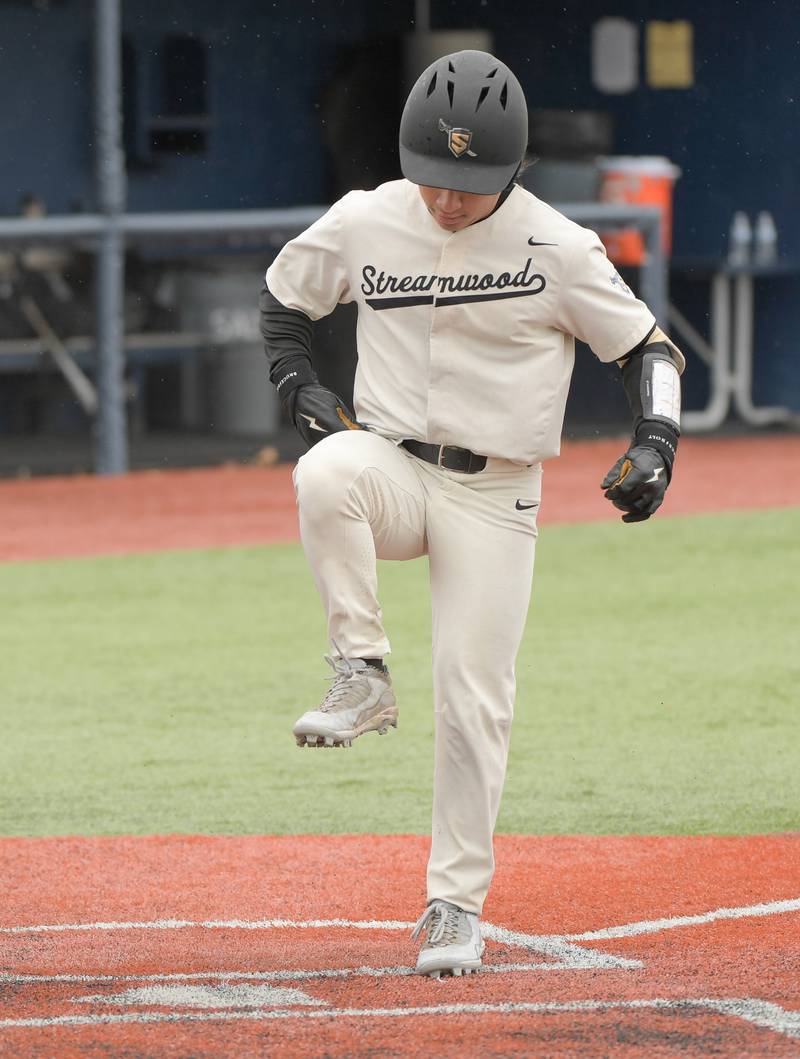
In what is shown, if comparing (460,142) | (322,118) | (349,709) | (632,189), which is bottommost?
(632,189)

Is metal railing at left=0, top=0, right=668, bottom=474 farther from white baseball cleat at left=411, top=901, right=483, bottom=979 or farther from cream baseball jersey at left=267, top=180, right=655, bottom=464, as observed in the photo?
white baseball cleat at left=411, top=901, right=483, bottom=979

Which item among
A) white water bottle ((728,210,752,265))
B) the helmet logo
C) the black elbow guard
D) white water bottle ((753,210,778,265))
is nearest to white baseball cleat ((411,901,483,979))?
the black elbow guard

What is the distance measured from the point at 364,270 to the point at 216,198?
15.6 metres

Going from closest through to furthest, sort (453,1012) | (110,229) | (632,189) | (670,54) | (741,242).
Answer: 1. (453,1012)
2. (110,229)
3. (632,189)
4. (741,242)
5. (670,54)

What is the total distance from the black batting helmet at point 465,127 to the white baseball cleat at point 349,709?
1.09 metres

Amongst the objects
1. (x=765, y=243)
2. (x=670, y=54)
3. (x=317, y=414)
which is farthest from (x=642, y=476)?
(x=670, y=54)

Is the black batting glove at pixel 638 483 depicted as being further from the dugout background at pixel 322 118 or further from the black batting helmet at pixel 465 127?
the dugout background at pixel 322 118

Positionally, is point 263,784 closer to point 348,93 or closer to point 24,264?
point 24,264

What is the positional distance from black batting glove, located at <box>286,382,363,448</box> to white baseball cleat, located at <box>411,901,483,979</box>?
1123 mm

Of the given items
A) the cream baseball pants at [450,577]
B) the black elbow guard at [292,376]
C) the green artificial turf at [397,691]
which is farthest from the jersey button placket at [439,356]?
the green artificial turf at [397,691]

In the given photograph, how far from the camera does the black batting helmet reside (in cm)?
452

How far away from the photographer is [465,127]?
4.56 m

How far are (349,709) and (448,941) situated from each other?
23.9 inches

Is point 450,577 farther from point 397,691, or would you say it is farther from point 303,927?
point 397,691
